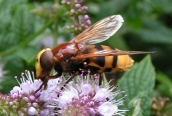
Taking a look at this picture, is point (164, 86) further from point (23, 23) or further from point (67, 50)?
point (67, 50)

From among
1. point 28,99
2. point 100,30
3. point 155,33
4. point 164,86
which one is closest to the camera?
point 28,99

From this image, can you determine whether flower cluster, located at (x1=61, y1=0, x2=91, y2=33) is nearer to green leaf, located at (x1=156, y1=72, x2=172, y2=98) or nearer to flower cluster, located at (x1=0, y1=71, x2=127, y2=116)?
flower cluster, located at (x1=0, y1=71, x2=127, y2=116)

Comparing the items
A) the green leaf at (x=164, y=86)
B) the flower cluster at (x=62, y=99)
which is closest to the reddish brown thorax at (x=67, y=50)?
the flower cluster at (x=62, y=99)

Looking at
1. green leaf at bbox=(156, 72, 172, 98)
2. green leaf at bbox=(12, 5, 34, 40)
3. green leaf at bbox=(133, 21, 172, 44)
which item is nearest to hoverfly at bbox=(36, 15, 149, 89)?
green leaf at bbox=(12, 5, 34, 40)

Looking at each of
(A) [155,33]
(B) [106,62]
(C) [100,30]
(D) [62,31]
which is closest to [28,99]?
(B) [106,62]

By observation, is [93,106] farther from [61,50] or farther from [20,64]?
[20,64]
